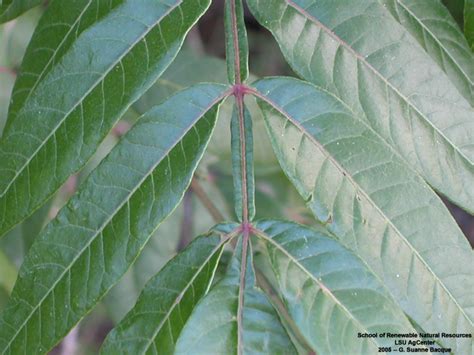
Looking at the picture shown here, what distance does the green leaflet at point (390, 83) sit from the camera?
0.81m

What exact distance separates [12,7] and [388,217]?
2.03ft

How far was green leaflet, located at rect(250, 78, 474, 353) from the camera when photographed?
755mm

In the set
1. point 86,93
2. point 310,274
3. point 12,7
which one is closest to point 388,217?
point 310,274

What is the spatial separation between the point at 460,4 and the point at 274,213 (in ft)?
2.00

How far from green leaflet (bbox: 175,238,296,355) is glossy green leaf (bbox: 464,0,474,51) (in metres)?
0.45

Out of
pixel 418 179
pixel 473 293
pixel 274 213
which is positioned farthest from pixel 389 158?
pixel 274 213

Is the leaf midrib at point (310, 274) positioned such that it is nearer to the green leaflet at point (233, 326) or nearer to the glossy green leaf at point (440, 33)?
the green leaflet at point (233, 326)

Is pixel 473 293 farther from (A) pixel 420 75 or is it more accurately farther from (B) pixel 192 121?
(B) pixel 192 121

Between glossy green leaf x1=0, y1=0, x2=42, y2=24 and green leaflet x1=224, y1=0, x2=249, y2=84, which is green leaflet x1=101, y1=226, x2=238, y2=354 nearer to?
green leaflet x1=224, y1=0, x2=249, y2=84

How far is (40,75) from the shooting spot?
0.98 meters

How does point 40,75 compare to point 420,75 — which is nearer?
point 420,75

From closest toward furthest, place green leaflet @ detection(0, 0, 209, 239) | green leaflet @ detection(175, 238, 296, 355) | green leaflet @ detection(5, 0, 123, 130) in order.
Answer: green leaflet @ detection(175, 238, 296, 355) < green leaflet @ detection(0, 0, 209, 239) < green leaflet @ detection(5, 0, 123, 130)

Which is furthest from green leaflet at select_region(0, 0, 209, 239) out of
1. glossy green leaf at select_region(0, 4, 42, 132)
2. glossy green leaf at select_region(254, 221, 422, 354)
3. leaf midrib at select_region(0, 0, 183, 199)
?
glossy green leaf at select_region(0, 4, 42, 132)

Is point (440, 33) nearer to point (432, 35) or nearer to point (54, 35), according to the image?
point (432, 35)
